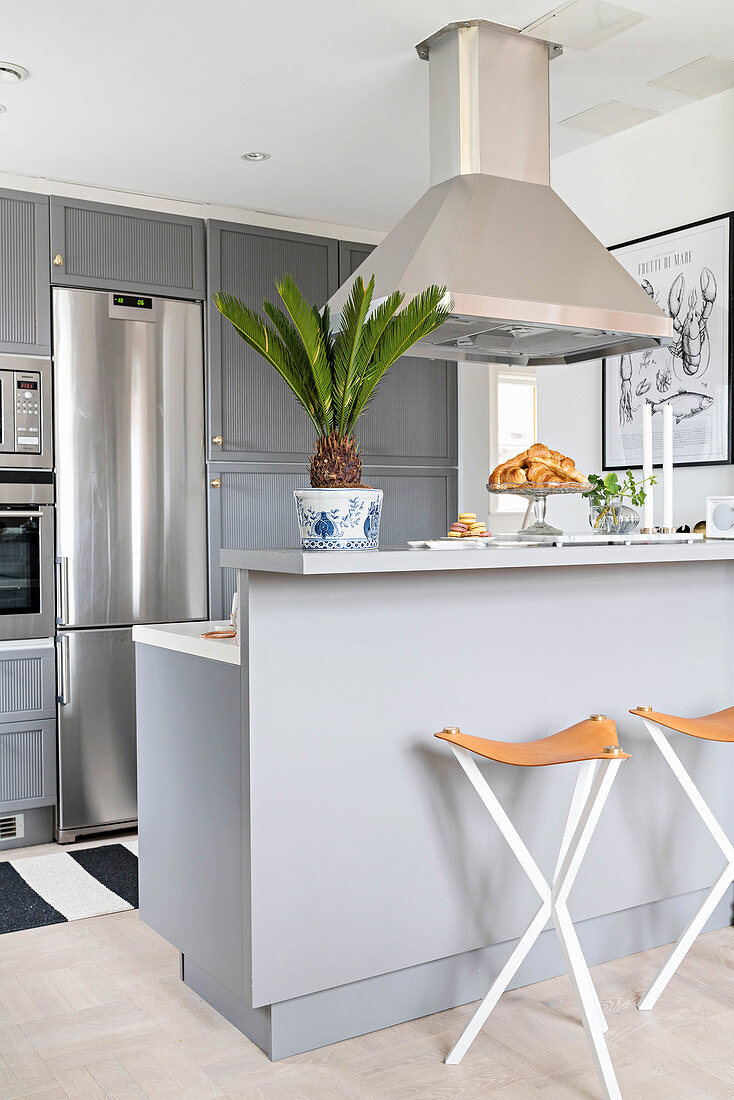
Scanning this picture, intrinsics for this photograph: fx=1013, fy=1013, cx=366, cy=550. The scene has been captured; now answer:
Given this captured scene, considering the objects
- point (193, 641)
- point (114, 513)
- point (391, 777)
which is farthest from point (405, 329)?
point (114, 513)

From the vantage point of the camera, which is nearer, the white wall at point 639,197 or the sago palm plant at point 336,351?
the sago palm plant at point 336,351

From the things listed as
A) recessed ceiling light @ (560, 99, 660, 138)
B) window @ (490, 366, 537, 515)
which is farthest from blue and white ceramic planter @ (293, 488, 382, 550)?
window @ (490, 366, 537, 515)

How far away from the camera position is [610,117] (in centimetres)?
336

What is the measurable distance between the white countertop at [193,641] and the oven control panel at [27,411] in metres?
1.45

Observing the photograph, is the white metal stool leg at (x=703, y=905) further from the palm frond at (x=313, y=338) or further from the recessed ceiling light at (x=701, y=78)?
the recessed ceiling light at (x=701, y=78)

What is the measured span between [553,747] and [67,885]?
6.34 feet

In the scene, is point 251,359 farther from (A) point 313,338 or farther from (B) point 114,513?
(A) point 313,338

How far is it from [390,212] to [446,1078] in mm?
3405

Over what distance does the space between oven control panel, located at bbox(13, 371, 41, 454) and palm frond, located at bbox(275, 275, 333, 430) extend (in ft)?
6.56

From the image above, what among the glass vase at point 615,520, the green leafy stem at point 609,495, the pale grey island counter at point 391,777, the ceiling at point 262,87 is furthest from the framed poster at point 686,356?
the pale grey island counter at point 391,777

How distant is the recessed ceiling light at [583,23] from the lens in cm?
260

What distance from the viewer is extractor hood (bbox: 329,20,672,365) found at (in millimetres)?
2656

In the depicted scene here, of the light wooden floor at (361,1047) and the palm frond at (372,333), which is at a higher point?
the palm frond at (372,333)

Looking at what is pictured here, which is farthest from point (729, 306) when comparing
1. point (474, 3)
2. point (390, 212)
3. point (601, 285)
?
point (390, 212)
